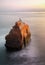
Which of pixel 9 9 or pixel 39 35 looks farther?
pixel 9 9

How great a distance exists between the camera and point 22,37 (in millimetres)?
5117

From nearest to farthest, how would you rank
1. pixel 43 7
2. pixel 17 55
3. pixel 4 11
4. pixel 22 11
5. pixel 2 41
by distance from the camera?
pixel 17 55, pixel 2 41, pixel 43 7, pixel 4 11, pixel 22 11

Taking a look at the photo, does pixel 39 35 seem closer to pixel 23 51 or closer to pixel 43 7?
pixel 23 51

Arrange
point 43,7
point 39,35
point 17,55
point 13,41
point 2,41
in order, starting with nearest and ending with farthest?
1. point 17,55
2. point 13,41
3. point 2,41
4. point 39,35
5. point 43,7

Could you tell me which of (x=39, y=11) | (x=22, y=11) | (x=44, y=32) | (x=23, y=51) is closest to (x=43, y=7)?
(x=39, y=11)

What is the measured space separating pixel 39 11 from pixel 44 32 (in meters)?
6.12

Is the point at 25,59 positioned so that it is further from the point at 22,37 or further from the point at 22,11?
the point at 22,11

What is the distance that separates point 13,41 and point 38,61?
900mm

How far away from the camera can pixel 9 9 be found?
13164 mm

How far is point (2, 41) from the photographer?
5711mm

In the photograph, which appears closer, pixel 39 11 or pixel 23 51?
pixel 23 51

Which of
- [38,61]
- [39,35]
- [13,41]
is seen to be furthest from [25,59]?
[39,35]

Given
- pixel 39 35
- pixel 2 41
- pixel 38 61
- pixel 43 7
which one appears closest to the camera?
pixel 38 61

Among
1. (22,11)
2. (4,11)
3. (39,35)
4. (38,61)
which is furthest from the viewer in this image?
(22,11)
